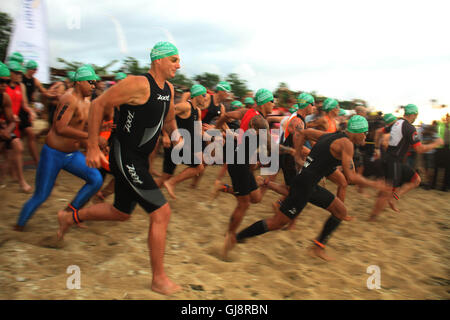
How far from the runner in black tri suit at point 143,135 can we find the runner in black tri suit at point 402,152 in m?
4.72

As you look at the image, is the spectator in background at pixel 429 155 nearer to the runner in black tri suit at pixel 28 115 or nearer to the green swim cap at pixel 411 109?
the green swim cap at pixel 411 109

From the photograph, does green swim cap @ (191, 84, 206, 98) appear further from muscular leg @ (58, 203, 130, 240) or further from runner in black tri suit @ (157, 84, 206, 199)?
muscular leg @ (58, 203, 130, 240)

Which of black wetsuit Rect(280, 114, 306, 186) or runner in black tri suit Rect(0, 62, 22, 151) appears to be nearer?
runner in black tri suit Rect(0, 62, 22, 151)

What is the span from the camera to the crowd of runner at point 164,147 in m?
3.04

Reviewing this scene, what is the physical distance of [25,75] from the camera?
7.01m

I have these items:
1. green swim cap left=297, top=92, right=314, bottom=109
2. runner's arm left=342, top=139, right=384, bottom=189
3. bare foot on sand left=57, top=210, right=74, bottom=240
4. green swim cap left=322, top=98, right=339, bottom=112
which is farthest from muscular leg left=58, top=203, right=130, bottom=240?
green swim cap left=322, top=98, right=339, bottom=112

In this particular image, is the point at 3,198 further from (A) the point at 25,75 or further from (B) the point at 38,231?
(A) the point at 25,75

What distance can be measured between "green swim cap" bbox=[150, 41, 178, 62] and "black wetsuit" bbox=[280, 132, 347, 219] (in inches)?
85.4

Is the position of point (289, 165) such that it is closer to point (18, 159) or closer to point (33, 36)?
point (18, 159)

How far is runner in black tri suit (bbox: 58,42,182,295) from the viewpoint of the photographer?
2893 mm

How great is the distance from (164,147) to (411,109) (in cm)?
473

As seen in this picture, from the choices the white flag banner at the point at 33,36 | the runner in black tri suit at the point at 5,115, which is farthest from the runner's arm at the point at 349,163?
the white flag banner at the point at 33,36

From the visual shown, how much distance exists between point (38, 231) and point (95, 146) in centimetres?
210

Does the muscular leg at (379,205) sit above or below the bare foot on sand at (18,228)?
below
